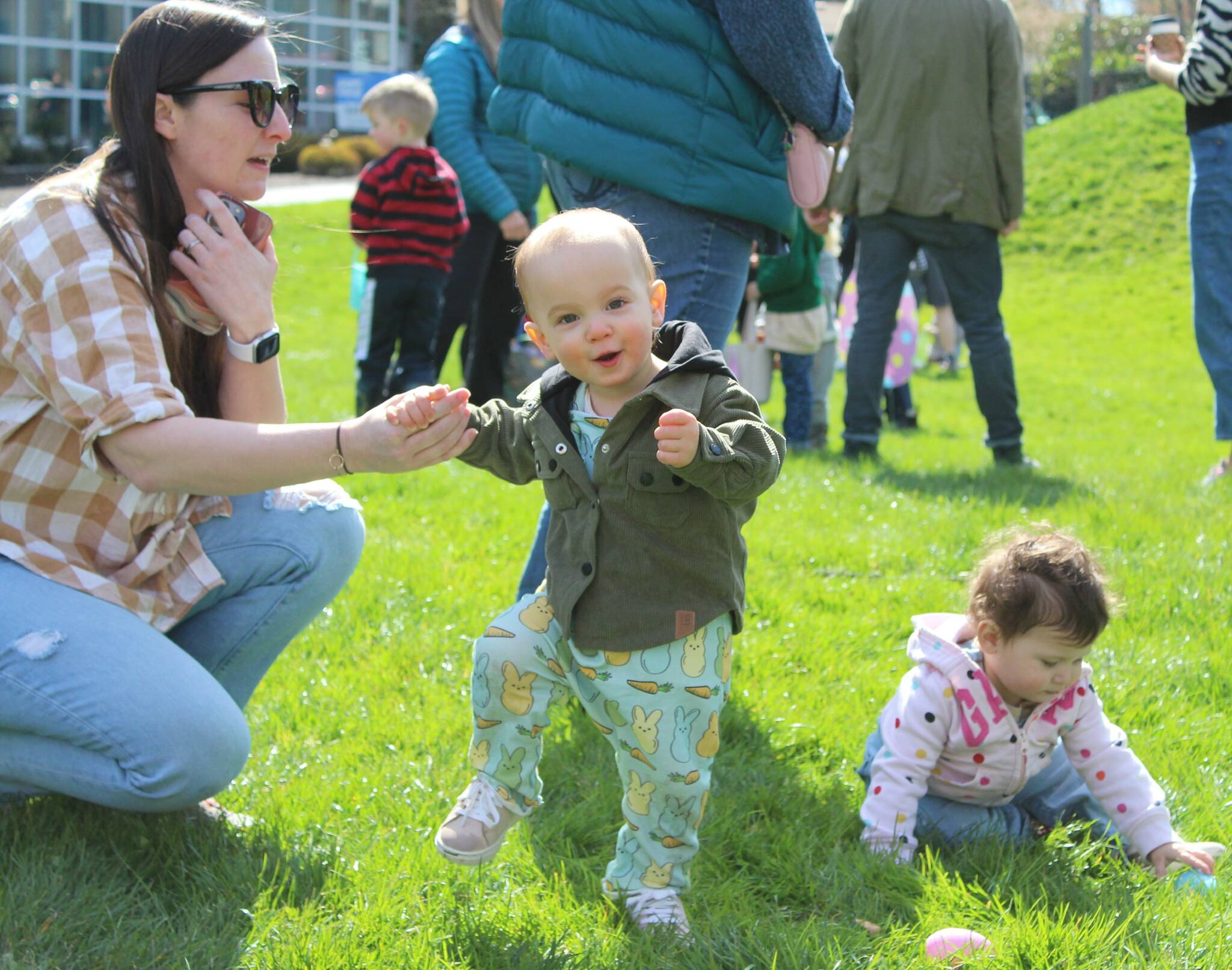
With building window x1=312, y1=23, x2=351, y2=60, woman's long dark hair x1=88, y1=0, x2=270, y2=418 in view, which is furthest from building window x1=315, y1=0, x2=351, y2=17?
woman's long dark hair x1=88, y1=0, x2=270, y2=418

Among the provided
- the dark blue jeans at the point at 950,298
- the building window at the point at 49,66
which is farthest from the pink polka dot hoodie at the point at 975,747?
the building window at the point at 49,66

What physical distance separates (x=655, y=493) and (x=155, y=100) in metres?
1.33

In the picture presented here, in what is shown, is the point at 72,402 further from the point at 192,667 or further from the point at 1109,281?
the point at 1109,281

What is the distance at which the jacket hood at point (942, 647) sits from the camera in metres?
2.68

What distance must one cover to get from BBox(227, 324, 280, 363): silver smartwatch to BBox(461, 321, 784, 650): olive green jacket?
2.27ft

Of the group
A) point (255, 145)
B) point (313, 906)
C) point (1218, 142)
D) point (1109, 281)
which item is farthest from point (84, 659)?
point (1109, 281)

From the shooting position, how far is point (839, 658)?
354 centimetres

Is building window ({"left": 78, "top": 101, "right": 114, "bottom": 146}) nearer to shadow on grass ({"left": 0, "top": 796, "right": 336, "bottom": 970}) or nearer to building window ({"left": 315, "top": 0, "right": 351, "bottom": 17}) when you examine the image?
building window ({"left": 315, "top": 0, "right": 351, "bottom": 17})

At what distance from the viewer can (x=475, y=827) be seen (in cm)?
235

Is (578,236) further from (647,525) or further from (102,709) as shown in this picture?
(102,709)

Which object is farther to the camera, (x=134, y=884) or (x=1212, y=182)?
(x=1212, y=182)

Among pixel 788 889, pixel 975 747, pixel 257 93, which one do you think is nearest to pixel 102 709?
pixel 257 93

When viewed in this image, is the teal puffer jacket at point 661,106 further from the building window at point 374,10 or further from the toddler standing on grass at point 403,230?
the building window at point 374,10

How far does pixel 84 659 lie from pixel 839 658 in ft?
6.71
